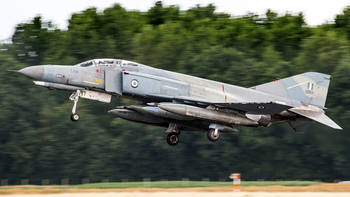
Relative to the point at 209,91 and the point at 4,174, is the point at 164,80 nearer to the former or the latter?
the point at 209,91

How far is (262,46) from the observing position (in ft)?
125

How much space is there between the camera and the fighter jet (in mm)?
15594

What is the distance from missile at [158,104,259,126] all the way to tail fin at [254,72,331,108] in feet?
6.85

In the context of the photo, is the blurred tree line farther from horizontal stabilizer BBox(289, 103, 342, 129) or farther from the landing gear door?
the landing gear door

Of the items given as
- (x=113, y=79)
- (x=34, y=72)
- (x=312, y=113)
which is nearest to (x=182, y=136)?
(x=312, y=113)

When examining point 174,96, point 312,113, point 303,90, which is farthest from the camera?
point 303,90

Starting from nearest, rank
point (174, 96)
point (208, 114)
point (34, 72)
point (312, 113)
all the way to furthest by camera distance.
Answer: point (34, 72)
point (208, 114)
point (174, 96)
point (312, 113)

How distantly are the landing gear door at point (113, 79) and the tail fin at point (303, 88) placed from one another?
629 centimetres

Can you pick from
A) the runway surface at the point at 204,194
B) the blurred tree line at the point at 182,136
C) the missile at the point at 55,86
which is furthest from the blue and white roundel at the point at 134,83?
the blurred tree line at the point at 182,136

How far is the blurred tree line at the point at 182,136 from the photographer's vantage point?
104 ft

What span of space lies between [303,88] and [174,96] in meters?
6.34

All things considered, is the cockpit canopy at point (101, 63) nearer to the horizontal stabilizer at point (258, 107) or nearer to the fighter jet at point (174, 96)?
the fighter jet at point (174, 96)

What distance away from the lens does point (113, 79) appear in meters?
16.1

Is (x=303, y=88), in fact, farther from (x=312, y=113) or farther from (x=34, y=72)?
(x=34, y=72)
